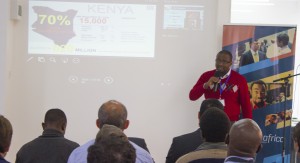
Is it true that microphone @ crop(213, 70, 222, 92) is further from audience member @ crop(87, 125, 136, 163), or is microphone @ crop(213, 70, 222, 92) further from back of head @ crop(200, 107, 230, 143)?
audience member @ crop(87, 125, 136, 163)

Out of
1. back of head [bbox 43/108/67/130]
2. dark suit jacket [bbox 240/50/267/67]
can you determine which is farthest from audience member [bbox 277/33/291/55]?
back of head [bbox 43/108/67/130]

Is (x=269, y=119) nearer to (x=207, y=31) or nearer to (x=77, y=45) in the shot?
(x=207, y=31)

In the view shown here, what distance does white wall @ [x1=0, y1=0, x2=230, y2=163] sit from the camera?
5.35 metres

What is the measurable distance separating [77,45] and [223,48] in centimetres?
186

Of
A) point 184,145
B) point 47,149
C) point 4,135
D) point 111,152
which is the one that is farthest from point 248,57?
point 111,152

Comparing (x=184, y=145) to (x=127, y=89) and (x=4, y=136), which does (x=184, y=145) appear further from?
(x=127, y=89)

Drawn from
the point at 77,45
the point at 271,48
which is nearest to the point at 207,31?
the point at 271,48

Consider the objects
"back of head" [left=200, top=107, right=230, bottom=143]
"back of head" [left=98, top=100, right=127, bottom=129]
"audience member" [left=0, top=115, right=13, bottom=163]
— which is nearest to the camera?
"audience member" [left=0, top=115, right=13, bottom=163]

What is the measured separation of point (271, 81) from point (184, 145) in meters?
2.41

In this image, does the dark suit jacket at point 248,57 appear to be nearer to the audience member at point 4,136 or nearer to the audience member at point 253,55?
the audience member at point 253,55

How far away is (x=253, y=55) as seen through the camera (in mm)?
5148

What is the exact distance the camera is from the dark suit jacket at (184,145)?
3092 mm

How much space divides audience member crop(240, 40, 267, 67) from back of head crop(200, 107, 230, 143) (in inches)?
102

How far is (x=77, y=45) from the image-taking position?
17.7 ft
